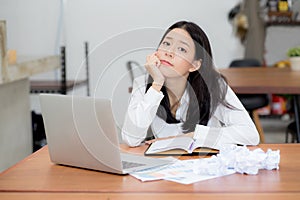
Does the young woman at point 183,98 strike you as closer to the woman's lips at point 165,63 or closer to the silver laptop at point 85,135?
the woman's lips at point 165,63

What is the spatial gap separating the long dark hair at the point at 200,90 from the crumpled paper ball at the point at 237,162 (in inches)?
19.7

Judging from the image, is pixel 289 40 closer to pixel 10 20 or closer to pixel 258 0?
pixel 258 0

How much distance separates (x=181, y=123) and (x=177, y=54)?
27 cm

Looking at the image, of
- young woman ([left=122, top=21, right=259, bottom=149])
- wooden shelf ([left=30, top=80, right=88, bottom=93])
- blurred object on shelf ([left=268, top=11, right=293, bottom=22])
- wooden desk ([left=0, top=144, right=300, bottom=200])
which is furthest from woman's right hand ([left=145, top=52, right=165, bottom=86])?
blurred object on shelf ([left=268, top=11, right=293, bottom=22])

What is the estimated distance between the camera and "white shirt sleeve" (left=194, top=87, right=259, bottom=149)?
5.85 ft

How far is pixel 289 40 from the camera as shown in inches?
226

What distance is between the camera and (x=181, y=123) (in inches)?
80.1

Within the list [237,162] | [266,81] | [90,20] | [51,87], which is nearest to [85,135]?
[237,162]

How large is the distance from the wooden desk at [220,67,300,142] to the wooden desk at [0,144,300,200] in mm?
1604

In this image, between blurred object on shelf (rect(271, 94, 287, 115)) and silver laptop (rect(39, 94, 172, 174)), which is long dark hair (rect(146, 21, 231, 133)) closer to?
silver laptop (rect(39, 94, 172, 174))

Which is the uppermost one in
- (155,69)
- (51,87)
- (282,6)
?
(282,6)

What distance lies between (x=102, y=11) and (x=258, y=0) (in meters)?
1.60

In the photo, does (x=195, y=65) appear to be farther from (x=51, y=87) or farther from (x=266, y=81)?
(x=51, y=87)

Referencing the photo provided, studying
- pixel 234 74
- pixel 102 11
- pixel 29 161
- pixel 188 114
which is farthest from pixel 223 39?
pixel 29 161
